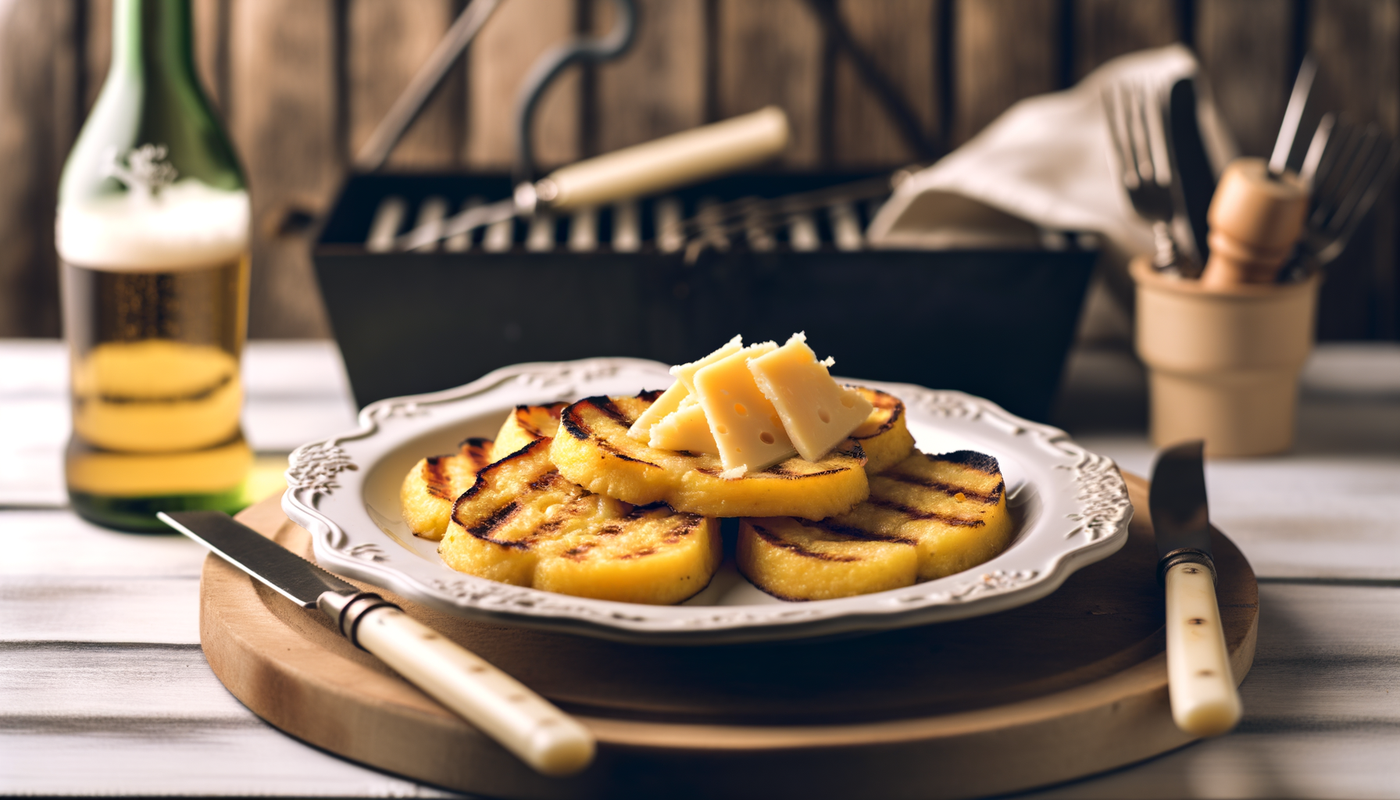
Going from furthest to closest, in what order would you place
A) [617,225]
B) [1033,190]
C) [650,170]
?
[617,225], [650,170], [1033,190]

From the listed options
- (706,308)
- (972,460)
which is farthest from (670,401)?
(706,308)

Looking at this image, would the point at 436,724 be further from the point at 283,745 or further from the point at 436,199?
the point at 436,199

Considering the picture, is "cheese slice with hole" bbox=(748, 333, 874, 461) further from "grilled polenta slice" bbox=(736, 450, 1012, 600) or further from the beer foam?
the beer foam

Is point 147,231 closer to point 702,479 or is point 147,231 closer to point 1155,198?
point 702,479

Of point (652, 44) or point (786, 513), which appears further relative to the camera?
point (652, 44)

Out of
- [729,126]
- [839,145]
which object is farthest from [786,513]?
[839,145]

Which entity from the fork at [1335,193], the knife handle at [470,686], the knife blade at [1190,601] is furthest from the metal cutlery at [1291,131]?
the knife handle at [470,686]

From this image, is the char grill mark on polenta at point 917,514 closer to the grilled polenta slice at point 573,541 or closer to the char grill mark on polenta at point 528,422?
the grilled polenta slice at point 573,541
